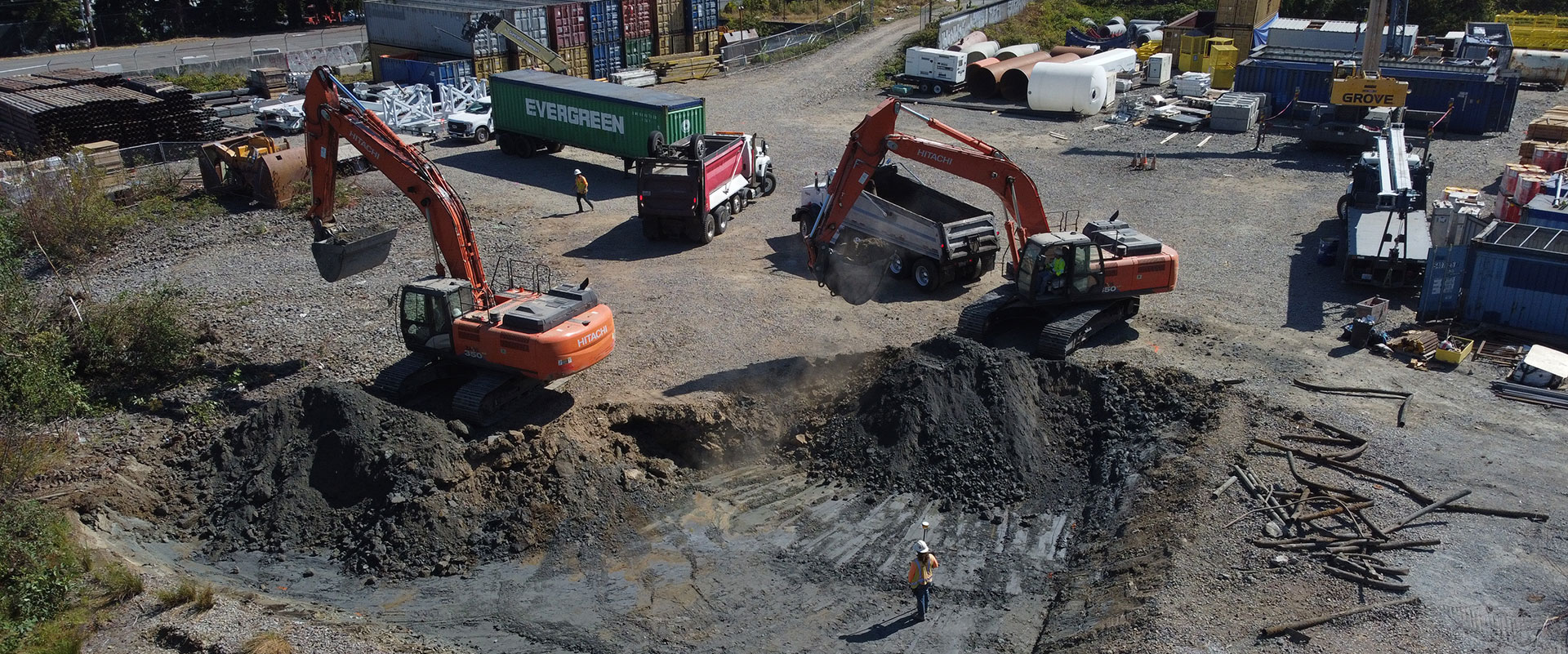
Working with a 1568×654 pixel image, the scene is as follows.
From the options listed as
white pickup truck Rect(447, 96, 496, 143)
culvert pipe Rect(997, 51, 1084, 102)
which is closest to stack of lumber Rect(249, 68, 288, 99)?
white pickup truck Rect(447, 96, 496, 143)

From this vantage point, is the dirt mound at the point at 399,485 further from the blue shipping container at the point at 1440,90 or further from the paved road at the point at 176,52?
the paved road at the point at 176,52

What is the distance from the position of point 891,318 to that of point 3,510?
46.7 feet

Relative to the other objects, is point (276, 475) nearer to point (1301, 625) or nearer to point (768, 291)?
point (768, 291)

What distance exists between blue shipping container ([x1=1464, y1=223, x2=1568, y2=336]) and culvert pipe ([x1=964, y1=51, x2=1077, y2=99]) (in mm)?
22588

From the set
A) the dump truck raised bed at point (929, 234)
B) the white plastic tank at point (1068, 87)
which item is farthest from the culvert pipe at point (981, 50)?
the dump truck raised bed at point (929, 234)

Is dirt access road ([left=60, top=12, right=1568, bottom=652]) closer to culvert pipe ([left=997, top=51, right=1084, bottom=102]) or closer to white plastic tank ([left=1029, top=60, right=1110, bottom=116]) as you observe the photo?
white plastic tank ([left=1029, top=60, right=1110, bottom=116])

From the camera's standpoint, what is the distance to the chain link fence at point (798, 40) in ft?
156

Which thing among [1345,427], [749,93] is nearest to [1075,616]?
[1345,427]

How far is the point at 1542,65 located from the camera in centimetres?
4191

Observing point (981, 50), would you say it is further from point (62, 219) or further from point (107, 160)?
point (62, 219)

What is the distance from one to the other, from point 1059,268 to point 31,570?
1546 cm

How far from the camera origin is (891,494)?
15617 mm

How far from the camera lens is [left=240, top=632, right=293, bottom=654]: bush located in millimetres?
11609

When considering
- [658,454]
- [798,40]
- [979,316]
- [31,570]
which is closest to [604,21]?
[798,40]
